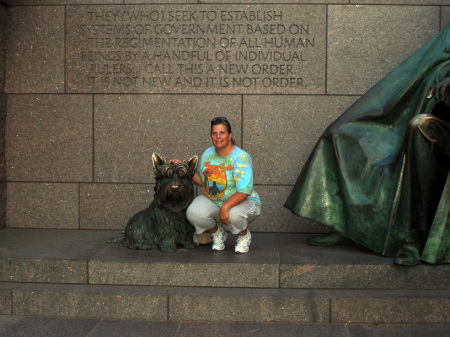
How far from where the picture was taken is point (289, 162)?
540 cm

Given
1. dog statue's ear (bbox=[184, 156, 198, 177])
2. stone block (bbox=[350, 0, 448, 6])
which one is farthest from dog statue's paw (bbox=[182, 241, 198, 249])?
stone block (bbox=[350, 0, 448, 6])

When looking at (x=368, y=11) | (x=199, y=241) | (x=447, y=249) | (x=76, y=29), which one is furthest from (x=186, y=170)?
(x=368, y=11)

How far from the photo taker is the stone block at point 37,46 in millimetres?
5453

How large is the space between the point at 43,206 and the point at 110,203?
2.66ft

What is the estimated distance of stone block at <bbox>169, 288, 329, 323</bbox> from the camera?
362 cm

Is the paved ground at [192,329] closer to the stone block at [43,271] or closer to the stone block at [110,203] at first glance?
the stone block at [43,271]

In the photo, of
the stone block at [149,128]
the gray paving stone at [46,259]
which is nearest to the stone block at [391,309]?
the gray paving stone at [46,259]

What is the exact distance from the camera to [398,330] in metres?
3.45

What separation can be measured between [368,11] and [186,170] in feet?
9.81

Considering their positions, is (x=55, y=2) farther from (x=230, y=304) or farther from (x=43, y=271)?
(x=230, y=304)

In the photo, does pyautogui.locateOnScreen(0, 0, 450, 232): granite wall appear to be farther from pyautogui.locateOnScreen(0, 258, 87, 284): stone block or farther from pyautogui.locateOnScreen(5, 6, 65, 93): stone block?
pyautogui.locateOnScreen(0, 258, 87, 284): stone block

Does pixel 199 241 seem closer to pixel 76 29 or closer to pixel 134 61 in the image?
pixel 134 61

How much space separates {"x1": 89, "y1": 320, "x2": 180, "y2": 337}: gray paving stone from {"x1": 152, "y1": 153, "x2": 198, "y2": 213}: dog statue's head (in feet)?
3.37

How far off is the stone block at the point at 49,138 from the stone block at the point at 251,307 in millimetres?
2462
